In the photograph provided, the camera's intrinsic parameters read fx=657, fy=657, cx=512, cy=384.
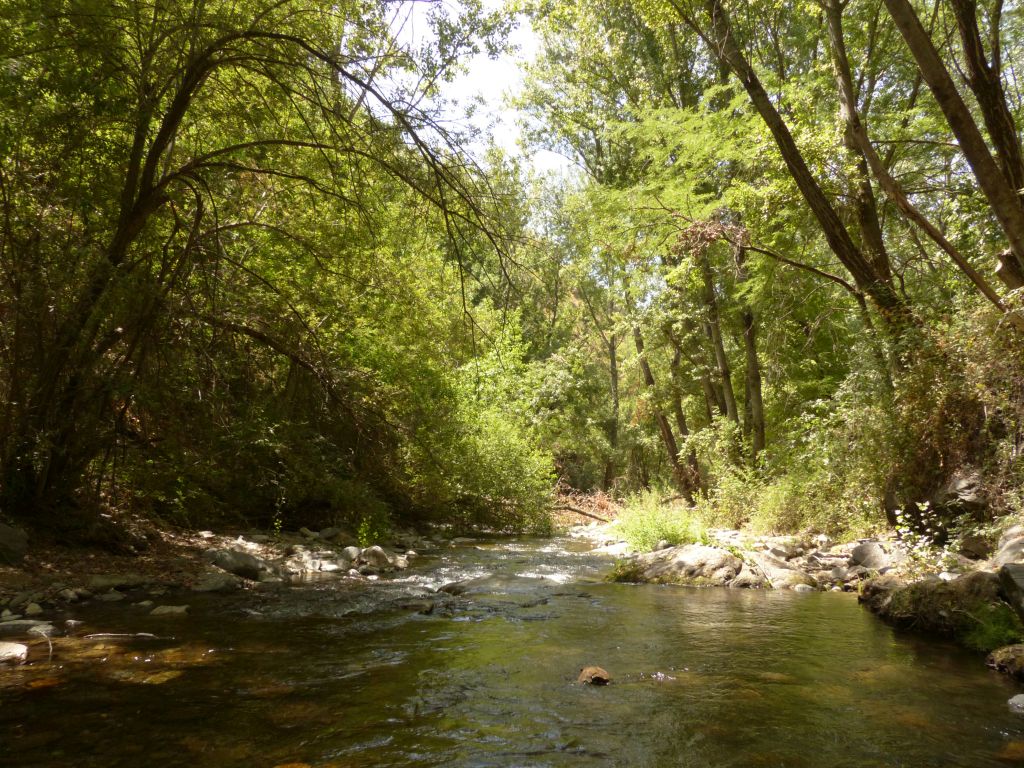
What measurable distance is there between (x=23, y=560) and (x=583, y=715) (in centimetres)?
628

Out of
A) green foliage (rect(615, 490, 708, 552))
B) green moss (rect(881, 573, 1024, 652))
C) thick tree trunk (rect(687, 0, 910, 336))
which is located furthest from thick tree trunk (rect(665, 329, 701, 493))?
green moss (rect(881, 573, 1024, 652))

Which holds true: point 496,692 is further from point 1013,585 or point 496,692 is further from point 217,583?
point 217,583

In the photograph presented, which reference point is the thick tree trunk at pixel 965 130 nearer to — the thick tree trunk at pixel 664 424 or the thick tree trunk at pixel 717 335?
the thick tree trunk at pixel 717 335

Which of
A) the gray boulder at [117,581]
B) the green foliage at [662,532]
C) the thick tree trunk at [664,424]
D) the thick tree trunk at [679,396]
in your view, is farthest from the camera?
the thick tree trunk at [664,424]

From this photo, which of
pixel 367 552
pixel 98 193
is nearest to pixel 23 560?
pixel 98 193

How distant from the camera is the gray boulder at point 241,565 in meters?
8.41

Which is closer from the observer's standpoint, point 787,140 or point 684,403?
point 787,140

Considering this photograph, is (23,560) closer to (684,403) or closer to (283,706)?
(283,706)

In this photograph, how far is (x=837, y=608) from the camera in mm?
7176

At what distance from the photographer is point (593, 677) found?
178 inches

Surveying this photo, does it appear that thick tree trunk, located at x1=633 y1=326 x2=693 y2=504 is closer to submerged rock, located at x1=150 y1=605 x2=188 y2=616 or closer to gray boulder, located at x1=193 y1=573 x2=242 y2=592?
gray boulder, located at x1=193 y1=573 x2=242 y2=592

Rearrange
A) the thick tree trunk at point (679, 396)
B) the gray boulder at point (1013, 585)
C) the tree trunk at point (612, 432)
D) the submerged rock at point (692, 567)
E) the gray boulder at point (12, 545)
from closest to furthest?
1. the gray boulder at point (1013, 585)
2. the gray boulder at point (12, 545)
3. the submerged rock at point (692, 567)
4. the thick tree trunk at point (679, 396)
5. the tree trunk at point (612, 432)

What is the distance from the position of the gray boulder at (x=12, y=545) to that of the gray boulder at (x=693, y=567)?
7.53 metres

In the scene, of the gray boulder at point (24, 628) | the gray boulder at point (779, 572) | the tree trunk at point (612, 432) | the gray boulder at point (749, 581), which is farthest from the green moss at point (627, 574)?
the tree trunk at point (612, 432)
